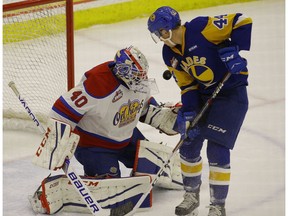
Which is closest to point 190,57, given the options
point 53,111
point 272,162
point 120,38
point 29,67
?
point 53,111

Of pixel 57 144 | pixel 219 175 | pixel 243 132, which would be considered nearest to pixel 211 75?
pixel 219 175

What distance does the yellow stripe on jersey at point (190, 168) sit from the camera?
4.25m

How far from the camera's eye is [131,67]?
4.11 meters

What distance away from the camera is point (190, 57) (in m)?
4.01

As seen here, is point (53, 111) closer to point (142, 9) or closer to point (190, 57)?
point (190, 57)

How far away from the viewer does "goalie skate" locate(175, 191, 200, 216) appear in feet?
14.0

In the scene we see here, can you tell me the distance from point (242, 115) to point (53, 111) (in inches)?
30.1

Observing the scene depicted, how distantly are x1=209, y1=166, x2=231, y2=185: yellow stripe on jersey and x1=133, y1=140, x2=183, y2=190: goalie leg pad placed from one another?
0.33 m

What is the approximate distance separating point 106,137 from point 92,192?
24 centimetres

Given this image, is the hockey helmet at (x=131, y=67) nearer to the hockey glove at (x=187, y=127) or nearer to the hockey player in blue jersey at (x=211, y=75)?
the hockey player in blue jersey at (x=211, y=75)

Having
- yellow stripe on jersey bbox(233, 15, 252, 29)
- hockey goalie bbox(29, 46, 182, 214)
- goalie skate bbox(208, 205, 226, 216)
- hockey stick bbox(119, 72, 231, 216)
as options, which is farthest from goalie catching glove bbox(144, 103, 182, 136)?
yellow stripe on jersey bbox(233, 15, 252, 29)

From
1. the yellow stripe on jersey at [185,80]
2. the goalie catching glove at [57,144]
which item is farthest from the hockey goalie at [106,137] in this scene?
the yellow stripe on jersey at [185,80]

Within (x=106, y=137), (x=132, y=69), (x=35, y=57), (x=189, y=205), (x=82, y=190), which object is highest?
(x=132, y=69)

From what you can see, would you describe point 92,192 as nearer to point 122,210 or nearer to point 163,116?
point 122,210
